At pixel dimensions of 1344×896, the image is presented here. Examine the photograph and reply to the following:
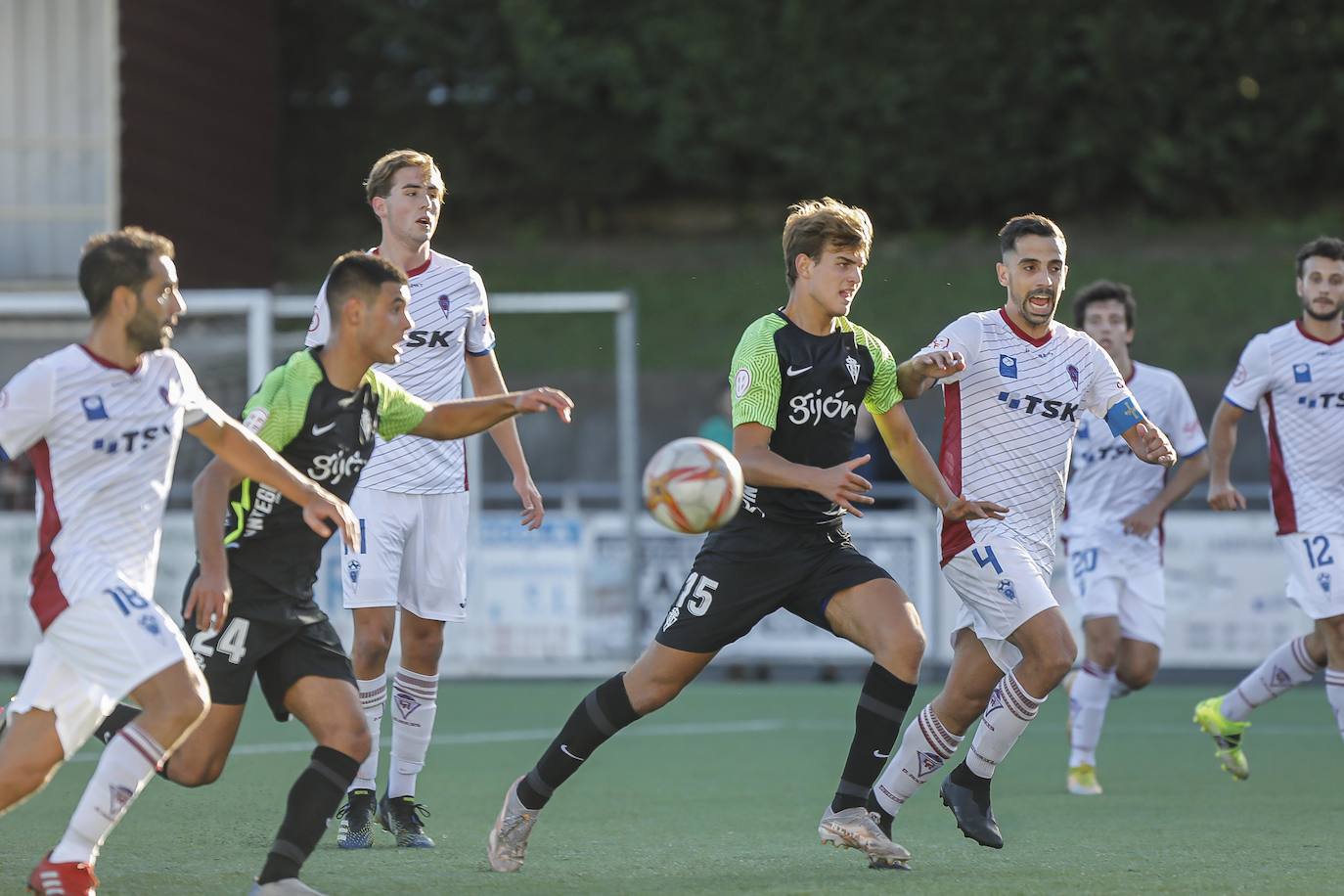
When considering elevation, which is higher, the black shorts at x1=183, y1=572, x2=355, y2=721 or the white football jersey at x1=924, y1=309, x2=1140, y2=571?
the white football jersey at x1=924, y1=309, x2=1140, y2=571

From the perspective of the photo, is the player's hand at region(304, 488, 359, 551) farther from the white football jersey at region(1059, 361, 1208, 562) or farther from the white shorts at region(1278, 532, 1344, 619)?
the white football jersey at region(1059, 361, 1208, 562)

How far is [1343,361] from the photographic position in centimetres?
795

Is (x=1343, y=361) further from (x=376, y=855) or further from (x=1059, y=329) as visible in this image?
(x=376, y=855)

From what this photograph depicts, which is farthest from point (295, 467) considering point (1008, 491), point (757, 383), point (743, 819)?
point (743, 819)

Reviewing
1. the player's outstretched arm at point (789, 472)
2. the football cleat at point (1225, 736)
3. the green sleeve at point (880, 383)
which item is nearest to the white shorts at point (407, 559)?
the player's outstretched arm at point (789, 472)

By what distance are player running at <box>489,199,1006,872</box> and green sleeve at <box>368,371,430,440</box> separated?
3.25 feet

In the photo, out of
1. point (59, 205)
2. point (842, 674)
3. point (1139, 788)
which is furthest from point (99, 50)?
point (1139, 788)

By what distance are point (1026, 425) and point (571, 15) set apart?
23.2 m

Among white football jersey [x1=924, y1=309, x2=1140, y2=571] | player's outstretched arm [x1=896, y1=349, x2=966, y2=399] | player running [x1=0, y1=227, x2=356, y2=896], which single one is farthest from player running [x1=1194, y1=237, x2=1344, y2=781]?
player running [x1=0, y1=227, x2=356, y2=896]

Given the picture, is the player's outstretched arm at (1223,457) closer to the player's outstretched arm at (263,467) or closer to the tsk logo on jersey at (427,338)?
the tsk logo on jersey at (427,338)

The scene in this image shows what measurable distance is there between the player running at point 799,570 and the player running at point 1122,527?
2.99 metres

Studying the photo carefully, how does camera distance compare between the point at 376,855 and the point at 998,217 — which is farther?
the point at 998,217

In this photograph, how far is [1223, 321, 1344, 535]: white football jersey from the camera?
26.1 feet

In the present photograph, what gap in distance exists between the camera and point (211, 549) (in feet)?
16.4
